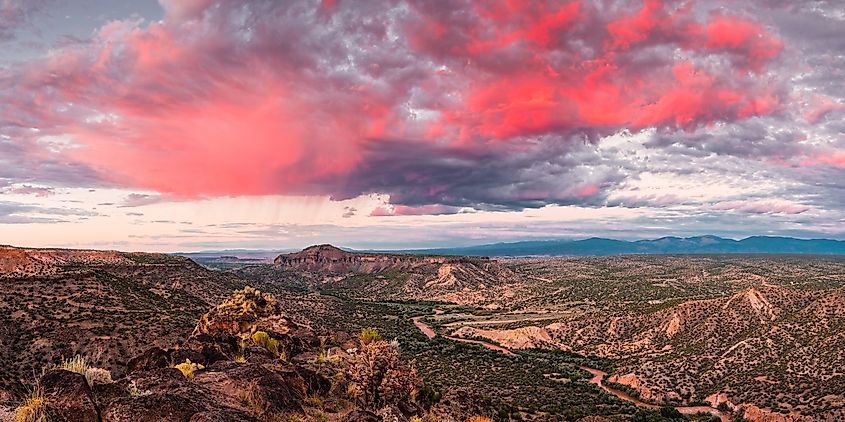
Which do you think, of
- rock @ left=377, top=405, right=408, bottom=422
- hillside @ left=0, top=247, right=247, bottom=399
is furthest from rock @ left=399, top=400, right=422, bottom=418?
hillside @ left=0, top=247, right=247, bottom=399

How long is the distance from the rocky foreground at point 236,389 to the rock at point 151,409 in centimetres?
2

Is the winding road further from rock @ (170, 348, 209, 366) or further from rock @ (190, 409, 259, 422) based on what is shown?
rock @ (190, 409, 259, 422)

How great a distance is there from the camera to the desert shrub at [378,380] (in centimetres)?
2441

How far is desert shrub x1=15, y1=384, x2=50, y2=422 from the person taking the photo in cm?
1317

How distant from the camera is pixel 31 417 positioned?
13.3 m

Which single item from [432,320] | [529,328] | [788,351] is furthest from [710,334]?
[432,320]

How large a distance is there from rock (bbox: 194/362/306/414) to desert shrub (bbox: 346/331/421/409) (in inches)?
175

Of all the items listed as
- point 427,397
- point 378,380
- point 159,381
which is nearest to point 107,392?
point 159,381

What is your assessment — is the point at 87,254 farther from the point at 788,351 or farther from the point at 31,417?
the point at 788,351

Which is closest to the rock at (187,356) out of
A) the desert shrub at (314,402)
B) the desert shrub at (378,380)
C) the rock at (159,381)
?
the rock at (159,381)

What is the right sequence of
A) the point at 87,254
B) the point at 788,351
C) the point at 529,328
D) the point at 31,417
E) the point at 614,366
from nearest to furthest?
1. the point at 31,417
2. the point at 788,351
3. the point at 614,366
4. the point at 529,328
5. the point at 87,254

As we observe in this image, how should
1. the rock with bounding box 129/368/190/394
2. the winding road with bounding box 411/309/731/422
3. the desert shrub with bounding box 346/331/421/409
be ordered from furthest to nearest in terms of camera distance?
the winding road with bounding box 411/309/731/422 < the desert shrub with bounding box 346/331/421/409 < the rock with bounding box 129/368/190/394

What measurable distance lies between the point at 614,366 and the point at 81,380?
73.1 metres

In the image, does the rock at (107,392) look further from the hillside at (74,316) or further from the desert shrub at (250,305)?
the desert shrub at (250,305)
